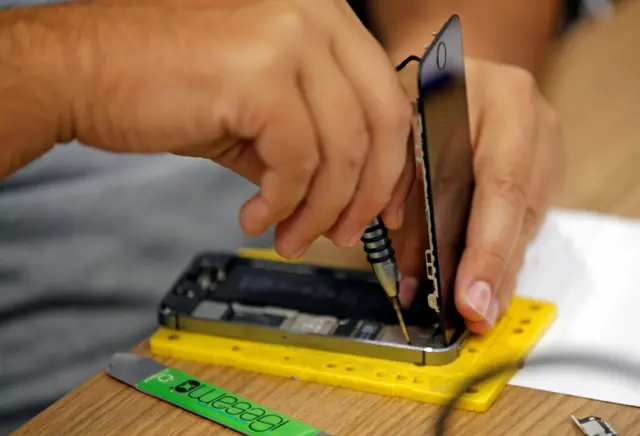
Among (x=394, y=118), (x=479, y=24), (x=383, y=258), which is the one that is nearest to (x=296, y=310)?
(x=383, y=258)

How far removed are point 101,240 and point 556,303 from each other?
43 centimetres

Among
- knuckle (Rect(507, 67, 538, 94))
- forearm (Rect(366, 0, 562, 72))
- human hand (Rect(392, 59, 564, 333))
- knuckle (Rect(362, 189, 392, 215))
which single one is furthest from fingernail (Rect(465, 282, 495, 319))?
forearm (Rect(366, 0, 562, 72))

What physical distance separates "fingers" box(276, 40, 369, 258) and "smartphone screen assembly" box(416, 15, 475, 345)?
0.16 feet

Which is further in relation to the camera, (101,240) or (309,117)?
(101,240)

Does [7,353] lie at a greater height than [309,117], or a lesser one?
lesser

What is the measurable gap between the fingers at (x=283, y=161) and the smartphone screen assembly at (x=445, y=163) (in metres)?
0.08

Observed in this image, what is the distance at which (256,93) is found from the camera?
57 centimetres

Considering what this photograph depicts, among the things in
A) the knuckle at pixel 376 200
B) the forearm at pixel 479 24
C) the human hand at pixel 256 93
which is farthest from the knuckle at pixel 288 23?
the forearm at pixel 479 24

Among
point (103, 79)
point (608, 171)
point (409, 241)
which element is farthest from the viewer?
point (608, 171)

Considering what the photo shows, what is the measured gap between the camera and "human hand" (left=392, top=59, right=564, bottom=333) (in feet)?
2.30

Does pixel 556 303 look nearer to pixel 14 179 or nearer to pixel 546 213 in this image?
pixel 546 213

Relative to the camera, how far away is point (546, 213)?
868mm

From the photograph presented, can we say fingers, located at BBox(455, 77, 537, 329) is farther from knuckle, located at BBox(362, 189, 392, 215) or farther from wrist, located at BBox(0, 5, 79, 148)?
Answer: wrist, located at BBox(0, 5, 79, 148)

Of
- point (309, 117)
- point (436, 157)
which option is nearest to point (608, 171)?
point (436, 157)
